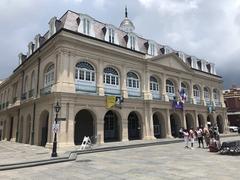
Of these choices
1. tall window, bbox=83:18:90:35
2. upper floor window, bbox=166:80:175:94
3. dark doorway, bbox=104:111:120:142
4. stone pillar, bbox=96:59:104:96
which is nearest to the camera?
stone pillar, bbox=96:59:104:96

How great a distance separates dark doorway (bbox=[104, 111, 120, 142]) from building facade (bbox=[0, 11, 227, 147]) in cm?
11

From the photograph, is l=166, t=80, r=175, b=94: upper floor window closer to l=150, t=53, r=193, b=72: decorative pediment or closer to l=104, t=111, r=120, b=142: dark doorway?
l=150, t=53, r=193, b=72: decorative pediment

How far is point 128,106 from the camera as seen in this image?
2541cm

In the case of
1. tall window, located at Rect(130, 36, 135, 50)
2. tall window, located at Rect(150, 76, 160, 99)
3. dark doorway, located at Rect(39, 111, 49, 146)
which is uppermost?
tall window, located at Rect(130, 36, 135, 50)

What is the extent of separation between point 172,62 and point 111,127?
12.8 m

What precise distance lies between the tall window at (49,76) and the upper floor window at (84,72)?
2835 mm

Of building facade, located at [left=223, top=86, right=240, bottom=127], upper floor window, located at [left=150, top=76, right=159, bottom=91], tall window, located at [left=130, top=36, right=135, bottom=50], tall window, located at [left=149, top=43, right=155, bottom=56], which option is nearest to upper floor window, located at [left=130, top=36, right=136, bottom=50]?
tall window, located at [left=130, top=36, right=135, bottom=50]

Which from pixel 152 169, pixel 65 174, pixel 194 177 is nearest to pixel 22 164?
pixel 65 174

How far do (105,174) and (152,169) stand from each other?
2.24 meters

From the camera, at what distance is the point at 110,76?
81.4 ft

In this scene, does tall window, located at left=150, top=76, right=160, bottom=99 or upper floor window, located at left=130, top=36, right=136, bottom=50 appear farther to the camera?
tall window, located at left=150, top=76, right=160, bottom=99

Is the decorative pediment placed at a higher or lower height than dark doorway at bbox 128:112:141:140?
higher

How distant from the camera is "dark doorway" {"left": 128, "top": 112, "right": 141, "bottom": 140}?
27.6 m

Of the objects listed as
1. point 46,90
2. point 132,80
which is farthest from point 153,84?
point 46,90
